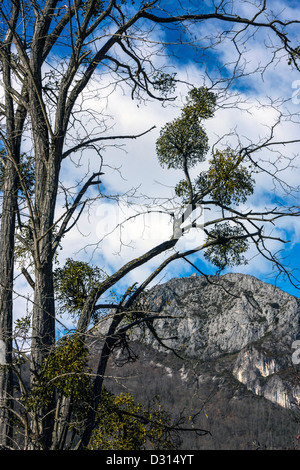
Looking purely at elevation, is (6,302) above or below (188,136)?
below

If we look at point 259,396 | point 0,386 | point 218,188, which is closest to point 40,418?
point 0,386

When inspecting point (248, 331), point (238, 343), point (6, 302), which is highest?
point (248, 331)

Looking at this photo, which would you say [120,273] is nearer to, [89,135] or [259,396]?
[89,135]

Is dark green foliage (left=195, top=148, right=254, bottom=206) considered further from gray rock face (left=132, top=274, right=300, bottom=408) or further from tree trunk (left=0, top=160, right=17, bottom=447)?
gray rock face (left=132, top=274, right=300, bottom=408)

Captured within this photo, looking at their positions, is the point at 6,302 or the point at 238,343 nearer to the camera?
the point at 6,302

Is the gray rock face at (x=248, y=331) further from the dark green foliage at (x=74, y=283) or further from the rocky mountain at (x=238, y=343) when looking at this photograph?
the dark green foliage at (x=74, y=283)

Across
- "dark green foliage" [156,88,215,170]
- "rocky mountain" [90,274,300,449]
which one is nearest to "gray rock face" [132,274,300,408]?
"rocky mountain" [90,274,300,449]

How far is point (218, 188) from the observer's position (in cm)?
717

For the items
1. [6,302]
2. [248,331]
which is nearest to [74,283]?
[6,302]

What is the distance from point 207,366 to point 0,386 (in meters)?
124

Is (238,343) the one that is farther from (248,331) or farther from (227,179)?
(227,179)

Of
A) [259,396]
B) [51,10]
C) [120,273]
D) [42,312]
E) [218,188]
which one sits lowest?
[42,312]

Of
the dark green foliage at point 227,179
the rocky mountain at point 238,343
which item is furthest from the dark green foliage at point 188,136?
the rocky mountain at point 238,343

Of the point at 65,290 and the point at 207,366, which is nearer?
the point at 65,290
